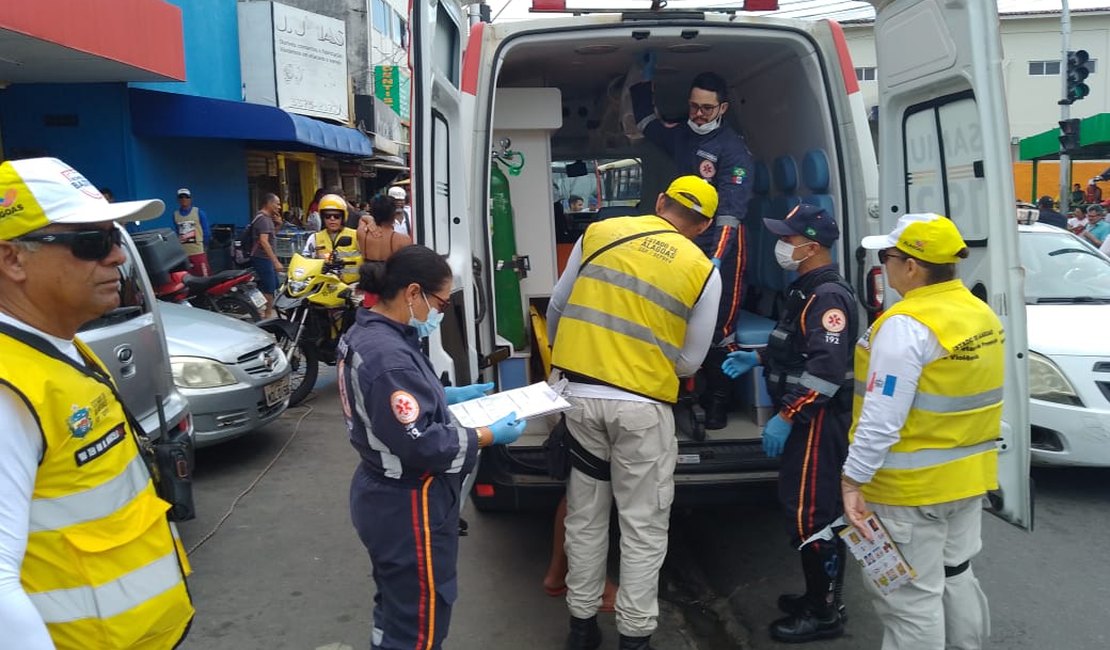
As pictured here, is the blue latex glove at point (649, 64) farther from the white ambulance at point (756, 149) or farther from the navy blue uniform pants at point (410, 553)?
the navy blue uniform pants at point (410, 553)

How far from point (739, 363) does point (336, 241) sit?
5209 mm

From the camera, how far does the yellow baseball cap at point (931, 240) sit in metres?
2.70

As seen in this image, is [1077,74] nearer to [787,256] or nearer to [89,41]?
[787,256]

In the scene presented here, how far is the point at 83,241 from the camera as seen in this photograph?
1664 mm

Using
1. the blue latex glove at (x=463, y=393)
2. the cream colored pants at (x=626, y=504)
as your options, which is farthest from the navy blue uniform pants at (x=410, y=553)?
the cream colored pants at (x=626, y=504)

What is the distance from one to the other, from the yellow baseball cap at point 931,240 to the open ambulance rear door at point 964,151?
342 mm

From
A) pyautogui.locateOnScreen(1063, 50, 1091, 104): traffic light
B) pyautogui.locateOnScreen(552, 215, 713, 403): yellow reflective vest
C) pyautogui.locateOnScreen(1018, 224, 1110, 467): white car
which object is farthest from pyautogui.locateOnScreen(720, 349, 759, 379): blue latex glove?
pyautogui.locateOnScreen(1063, 50, 1091, 104): traffic light

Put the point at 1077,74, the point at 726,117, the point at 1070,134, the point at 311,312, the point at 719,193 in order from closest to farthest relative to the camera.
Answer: the point at 719,193 → the point at 726,117 → the point at 311,312 → the point at 1070,134 → the point at 1077,74

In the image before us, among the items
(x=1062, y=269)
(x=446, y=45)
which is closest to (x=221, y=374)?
(x=446, y=45)

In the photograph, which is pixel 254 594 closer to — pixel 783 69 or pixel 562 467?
pixel 562 467

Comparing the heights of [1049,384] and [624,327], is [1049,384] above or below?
below

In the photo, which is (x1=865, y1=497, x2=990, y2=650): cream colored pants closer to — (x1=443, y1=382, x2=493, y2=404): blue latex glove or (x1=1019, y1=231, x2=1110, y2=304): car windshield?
(x1=443, y1=382, x2=493, y2=404): blue latex glove

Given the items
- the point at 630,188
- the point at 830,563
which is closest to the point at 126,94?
the point at 630,188

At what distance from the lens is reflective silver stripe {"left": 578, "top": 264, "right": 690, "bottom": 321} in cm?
325
